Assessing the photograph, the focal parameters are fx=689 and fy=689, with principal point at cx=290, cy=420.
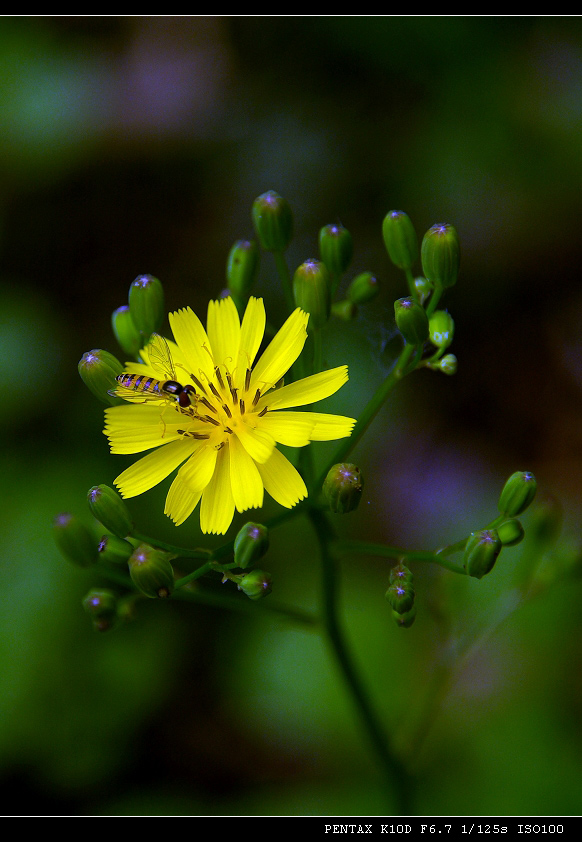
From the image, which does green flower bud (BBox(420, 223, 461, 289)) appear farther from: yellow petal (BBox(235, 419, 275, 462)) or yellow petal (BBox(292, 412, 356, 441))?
yellow petal (BBox(235, 419, 275, 462))

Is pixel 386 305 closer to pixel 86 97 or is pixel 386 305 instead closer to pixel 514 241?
pixel 514 241

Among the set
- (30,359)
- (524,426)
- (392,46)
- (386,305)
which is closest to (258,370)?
(386,305)

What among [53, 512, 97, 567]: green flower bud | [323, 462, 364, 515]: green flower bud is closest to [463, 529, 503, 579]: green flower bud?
[323, 462, 364, 515]: green flower bud

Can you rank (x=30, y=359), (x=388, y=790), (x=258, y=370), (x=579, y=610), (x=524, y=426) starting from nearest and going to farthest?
(x=258, y=370)
(x=388, y=790)
(x=579, y=610)
(x=30, y=359)
(x=524, y=426)

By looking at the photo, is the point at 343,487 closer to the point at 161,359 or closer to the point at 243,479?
the point at 243,479

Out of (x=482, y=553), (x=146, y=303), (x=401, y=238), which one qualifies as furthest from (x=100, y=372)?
(x=482, y=553)

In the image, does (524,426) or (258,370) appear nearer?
(258,370)
